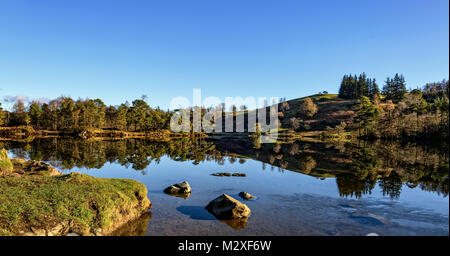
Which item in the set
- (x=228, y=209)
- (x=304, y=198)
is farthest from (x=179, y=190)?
(x=304, y=198)

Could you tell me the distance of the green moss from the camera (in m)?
11.8

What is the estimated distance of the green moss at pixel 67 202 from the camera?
38.7ft

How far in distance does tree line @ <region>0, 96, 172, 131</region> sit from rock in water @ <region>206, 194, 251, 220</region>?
115m

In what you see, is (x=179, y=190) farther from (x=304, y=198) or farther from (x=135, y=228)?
(x=304, y=198)

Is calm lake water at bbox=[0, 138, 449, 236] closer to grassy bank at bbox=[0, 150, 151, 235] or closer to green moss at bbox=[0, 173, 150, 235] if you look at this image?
grassy bank at bbox=[0, 150, 151, 235]

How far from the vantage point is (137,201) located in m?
17.6

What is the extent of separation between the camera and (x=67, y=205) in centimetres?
1366

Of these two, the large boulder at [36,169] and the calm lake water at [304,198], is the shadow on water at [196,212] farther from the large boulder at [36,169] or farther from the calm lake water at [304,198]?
the large boulder at [36,169]

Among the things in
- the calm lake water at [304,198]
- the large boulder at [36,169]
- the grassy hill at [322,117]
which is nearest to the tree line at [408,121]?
the grassy hill at [322,117]

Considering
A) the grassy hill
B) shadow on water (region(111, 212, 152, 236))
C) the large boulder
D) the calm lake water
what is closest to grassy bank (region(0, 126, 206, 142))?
the calm lake water

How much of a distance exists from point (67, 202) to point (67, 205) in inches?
15.1
